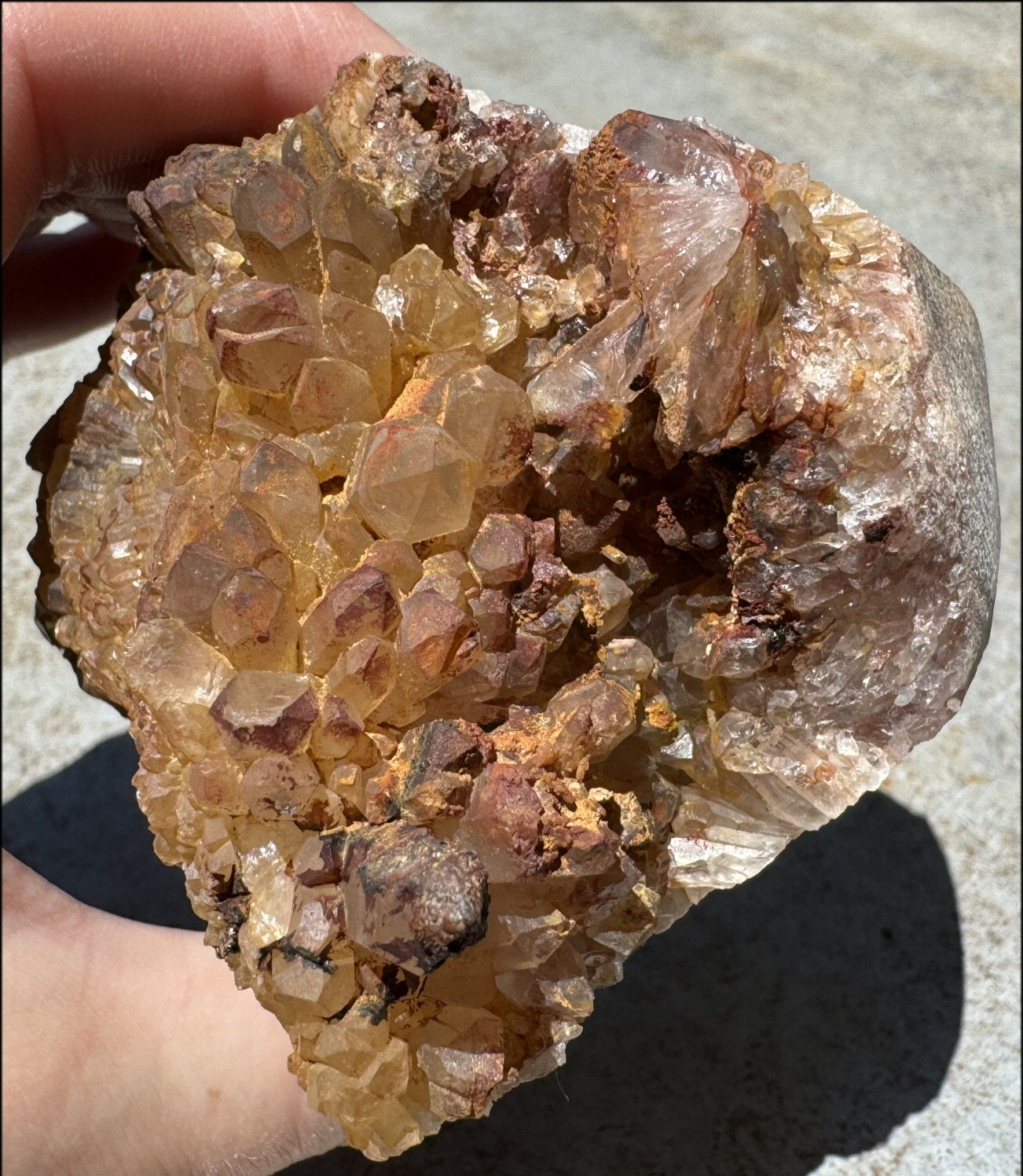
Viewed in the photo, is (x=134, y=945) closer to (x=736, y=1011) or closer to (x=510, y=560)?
(x=510, y=560)

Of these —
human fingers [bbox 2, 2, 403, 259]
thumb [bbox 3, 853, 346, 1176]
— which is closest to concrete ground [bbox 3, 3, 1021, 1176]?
thumb [bbox 3, 853, 346, 1176]

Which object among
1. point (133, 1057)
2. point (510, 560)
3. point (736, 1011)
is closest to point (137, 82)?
point (510, 560)

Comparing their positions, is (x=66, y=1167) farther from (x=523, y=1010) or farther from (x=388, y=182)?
(x=388, y=182)

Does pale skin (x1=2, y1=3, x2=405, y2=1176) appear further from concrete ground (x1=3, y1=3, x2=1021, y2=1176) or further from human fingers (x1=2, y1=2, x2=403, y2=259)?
concrete ground (x1=3, y1=3, x2=1021, y2=1176)

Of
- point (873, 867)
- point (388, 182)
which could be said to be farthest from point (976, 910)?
point (388, 182)

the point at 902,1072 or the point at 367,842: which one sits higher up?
the point at 367,842
